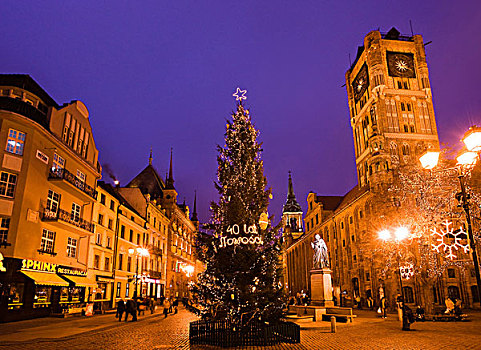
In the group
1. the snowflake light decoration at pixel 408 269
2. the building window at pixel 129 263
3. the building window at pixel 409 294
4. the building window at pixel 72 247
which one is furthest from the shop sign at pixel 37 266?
the building window at pixel 409 294

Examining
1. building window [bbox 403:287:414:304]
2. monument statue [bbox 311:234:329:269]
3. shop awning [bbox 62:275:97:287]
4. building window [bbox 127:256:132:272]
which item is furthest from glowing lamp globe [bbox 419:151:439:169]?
building window [bbox 127:256:132:272]

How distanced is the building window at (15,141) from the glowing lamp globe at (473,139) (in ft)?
83.8

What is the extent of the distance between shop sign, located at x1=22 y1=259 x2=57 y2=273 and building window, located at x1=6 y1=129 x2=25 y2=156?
7.36 m

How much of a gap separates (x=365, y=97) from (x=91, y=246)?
5021 cm

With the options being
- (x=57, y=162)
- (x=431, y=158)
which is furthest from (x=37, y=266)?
(x=431, y=158)

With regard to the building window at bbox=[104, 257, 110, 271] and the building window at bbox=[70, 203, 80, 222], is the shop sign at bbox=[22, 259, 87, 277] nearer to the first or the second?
the building window at bbox=[70, 203, 80, 222]

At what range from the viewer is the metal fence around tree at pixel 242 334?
13.5 m

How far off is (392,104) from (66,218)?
49957 mm

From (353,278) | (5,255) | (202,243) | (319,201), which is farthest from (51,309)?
(319,201)

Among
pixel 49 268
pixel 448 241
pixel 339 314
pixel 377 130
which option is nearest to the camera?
pixel 339 314

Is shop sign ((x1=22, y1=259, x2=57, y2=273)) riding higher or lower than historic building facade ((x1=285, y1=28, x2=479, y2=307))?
lower

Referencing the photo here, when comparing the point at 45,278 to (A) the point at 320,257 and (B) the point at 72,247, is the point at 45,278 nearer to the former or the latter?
(B) the point at 72,247

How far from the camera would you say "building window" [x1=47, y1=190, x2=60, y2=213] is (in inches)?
1043

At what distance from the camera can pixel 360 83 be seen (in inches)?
2483
